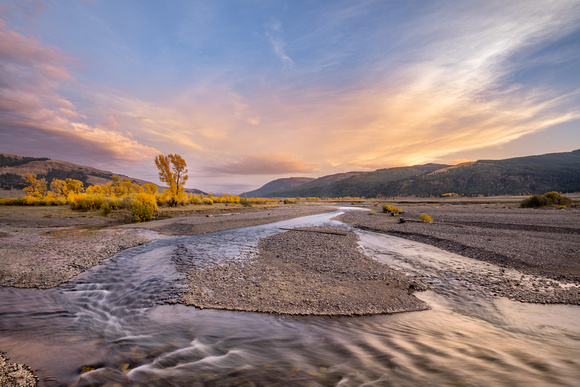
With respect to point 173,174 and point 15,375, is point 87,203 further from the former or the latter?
point 15,375

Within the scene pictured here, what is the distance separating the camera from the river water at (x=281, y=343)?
3.91 meters

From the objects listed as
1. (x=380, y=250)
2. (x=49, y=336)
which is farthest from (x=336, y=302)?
(x=380, y=250)

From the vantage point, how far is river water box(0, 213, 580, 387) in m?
3.91

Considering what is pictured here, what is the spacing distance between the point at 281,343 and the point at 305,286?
3.00 metres

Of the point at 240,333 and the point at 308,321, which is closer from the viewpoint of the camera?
the point at 240,333

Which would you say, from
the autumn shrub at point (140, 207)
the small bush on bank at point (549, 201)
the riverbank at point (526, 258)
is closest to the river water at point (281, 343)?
the riverbank at point (526, 258)

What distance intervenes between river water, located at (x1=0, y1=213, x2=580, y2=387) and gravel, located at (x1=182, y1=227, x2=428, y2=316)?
15.5 inches

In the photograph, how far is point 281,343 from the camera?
15.9 ft

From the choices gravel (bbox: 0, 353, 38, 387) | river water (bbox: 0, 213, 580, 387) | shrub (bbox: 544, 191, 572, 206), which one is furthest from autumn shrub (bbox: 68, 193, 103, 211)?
shrub (bbox: 544, 191, 572, 206)

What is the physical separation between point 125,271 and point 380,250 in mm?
13216

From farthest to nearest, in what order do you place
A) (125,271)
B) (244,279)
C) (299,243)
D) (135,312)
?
1. (299,243)
2. (125,271)
3. (244,279)
4. (135,312)

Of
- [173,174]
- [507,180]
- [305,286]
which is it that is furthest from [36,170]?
[507,180]

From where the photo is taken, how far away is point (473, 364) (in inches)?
164

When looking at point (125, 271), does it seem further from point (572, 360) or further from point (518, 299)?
point (518, 299)
